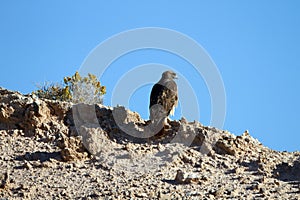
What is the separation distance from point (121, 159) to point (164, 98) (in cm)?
332

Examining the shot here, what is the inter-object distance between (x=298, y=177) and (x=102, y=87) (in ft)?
40.1

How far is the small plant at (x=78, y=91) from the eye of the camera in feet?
75.4

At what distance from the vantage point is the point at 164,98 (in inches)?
658

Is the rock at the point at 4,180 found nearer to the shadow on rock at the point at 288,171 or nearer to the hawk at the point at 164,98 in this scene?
the hawk at the point at 164,98

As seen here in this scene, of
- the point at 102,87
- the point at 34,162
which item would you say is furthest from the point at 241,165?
the point at 102,87

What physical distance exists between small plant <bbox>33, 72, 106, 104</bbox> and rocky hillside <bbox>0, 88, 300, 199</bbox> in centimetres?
652

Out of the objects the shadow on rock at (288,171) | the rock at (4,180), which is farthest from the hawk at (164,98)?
the rock at (4,180)

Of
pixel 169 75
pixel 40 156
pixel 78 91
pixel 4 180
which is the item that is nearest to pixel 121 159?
pixel 40 156

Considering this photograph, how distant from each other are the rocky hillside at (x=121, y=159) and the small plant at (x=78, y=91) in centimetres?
652

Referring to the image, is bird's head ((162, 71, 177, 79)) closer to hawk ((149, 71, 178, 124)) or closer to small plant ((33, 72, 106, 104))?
hawk ((149, 71, 178, 124))

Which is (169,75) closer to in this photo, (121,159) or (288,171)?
(121,159)

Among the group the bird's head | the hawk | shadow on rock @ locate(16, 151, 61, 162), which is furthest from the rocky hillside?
the bird's head

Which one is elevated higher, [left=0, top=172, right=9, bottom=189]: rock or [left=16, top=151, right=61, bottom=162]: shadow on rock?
[left=16, top=151, right=61, bottom=162]: shadow on rock

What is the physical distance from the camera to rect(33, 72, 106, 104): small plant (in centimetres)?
2297
